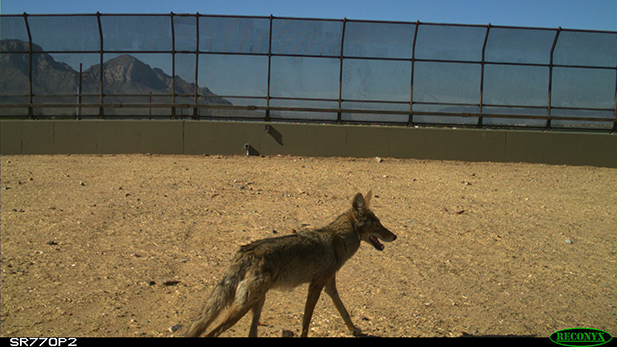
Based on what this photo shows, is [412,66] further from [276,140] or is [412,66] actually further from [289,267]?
[289,267]

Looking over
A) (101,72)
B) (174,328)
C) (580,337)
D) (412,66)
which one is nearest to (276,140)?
(412,66)

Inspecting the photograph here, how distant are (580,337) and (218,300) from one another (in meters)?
3.24

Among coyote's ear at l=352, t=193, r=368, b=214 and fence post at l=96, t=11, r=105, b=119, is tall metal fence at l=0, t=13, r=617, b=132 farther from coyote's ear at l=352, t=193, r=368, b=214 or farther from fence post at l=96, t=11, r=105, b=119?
coyote's ear at l=352, t=193, r=368, b=214

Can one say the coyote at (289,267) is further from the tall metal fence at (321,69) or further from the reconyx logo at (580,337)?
the tall metal fence at (321,69)

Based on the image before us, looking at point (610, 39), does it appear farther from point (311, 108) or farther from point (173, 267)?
point (173, 267)

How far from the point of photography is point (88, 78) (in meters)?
14.9

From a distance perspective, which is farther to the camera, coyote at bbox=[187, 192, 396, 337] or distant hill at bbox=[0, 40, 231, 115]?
distant hill at bbox=[0, 40, 231, 115]

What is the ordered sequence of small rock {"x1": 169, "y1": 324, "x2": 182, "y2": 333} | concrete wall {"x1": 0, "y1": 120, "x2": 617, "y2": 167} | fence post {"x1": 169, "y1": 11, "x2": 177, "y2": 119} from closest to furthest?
1. small rock {"x1": 169, "y1": 324, "x2": 182, "y2": 333}
2. concrete wall {"x1": 0, "y1": 120, "x2": 617, "y2": 167}
3. fence post {"x1": 169, "y1": 11, "x2": 177, "y2": 119}

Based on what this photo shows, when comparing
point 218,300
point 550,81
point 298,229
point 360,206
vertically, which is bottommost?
point 298,229

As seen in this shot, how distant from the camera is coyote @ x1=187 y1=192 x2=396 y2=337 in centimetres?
367

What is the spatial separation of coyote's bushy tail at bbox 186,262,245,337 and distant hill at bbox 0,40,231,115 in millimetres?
11359

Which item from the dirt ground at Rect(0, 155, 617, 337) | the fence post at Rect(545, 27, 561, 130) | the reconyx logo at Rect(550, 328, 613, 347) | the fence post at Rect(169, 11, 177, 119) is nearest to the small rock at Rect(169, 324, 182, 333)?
the dirt ground at Rect(0, 155, 617, 337)

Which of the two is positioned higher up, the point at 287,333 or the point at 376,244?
the point at 376,244

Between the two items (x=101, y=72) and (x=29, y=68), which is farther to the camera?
(x=29, y=68)
